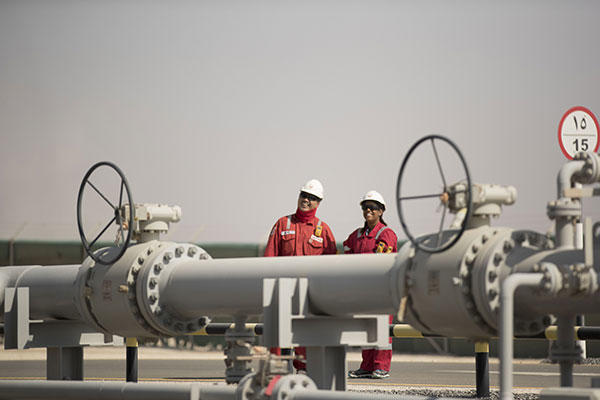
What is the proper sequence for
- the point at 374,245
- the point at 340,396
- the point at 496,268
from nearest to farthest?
1. the point at 496,268
2. the point at 340,396
3. the point at 374,245

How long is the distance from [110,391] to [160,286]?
784 millimetres

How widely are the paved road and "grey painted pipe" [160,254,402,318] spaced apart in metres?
4.10

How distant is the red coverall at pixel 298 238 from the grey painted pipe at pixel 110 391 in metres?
2.07

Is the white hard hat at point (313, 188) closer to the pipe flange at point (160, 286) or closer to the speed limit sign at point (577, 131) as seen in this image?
the pipe flange at point (160, 286)

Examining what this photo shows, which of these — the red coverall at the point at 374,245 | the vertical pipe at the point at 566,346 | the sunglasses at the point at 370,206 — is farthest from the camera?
the sunglasses at the point at 370,206

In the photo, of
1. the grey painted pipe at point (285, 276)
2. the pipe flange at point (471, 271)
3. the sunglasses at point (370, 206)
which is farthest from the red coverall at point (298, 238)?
the pipe flange at point (471, 271)

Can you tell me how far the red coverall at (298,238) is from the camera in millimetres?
9961

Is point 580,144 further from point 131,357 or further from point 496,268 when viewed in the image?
point 496,268

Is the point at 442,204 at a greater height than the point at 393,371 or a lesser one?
greater

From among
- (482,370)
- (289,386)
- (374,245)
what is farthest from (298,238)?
(289,386)

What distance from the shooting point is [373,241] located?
11023 mm

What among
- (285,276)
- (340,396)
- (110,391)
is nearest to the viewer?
(340,396)

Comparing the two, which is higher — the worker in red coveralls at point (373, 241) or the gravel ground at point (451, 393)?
the worker in red coveralls at point (373, 241)

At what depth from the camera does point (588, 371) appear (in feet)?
48.4
